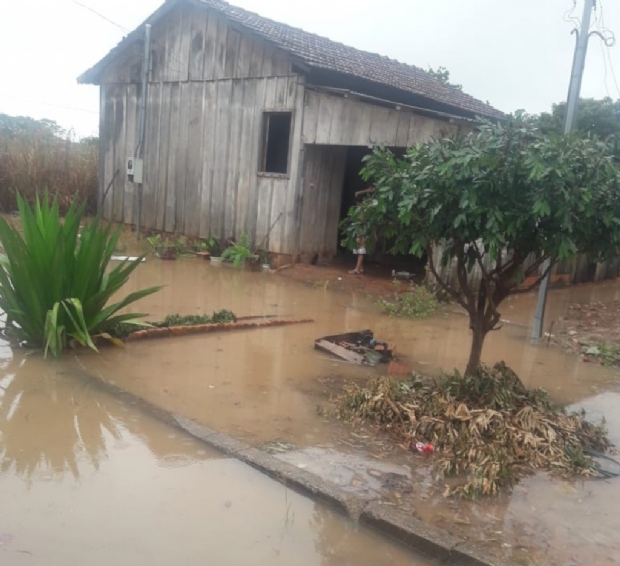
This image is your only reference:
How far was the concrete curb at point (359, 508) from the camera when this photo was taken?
10.5ft

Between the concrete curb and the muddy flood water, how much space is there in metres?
0.09

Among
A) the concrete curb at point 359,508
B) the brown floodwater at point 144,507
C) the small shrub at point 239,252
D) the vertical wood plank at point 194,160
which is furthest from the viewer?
the vertical wood plank at point 194,160

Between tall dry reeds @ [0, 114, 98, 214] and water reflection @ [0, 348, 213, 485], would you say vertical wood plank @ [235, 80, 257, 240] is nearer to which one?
tall dry reeds @ [0, 114, 98, 214]

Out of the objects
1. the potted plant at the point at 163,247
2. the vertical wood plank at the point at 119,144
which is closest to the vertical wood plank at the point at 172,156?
the potted plant at the point at 163,247

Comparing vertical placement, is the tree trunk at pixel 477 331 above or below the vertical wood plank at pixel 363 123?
below

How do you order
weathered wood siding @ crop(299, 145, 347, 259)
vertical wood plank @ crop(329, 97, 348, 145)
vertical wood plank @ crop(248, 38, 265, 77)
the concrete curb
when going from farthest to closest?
vertical wood plank @ crop(248, 38, 265, 77) → weathered wood siding @ crop(299, 145, 347, 259) → vertical wood plank @ crop(329, 97, 348, 145) → the concrete curb

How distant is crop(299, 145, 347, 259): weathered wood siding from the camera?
12367mm

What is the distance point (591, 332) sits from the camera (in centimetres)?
900

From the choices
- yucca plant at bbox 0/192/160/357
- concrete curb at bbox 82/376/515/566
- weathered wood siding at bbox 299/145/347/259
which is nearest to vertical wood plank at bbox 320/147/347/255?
weathered wood siding at bbox 299/145/347/259

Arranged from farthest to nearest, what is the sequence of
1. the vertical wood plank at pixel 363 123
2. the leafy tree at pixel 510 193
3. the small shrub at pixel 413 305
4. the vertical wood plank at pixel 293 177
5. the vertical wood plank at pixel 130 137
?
1. the vertical wood plank at pixel 130 137
2. the vertical wood plank at pixel 293 177
3. the vertical wood plank at pixel 363 123
4. the small shrub at pixel 413 305
5. the leafy tree at pixel 510 193

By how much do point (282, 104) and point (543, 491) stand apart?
9851 millimetres

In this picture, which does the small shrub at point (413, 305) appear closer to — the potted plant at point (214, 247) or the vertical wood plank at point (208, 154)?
the potted plant at point (214, 247)

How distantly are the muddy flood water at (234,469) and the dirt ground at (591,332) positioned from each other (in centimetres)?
63

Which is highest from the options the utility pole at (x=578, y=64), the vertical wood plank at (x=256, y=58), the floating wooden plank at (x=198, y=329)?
the vertical wood plank at (x=256, y=58)
